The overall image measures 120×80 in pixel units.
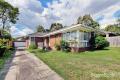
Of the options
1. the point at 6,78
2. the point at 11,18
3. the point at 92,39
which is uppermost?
the point at 11,18

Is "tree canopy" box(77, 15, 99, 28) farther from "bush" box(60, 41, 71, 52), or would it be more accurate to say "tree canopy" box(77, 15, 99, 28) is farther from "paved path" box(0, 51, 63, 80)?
"paved path" box(0, 51, 63, 80)

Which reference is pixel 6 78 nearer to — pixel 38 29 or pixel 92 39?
pixel 92 39

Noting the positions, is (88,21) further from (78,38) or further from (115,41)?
(78,38)

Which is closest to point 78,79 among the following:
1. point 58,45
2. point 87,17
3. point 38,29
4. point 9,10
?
point 58,45

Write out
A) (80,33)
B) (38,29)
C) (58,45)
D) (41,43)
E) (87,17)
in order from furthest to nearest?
(38,29), (87,17), (41,43), (58,45), (80,33)

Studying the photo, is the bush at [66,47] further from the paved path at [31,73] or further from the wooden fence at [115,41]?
the paved path at [31,73]

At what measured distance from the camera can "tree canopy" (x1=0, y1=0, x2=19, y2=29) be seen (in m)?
46.2

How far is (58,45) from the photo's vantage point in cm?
3075

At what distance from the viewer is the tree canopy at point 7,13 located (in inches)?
1820

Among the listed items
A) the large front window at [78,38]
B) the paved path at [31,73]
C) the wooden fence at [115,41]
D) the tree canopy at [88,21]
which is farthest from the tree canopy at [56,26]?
the paved path at [31,73]

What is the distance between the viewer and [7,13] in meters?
48.1

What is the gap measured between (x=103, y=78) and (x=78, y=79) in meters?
1.19

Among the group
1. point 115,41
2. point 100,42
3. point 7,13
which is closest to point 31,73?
point 100,42

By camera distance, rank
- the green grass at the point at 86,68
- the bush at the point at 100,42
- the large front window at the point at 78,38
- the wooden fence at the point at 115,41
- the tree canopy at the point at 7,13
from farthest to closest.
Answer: the tree canopy at the point at 7,13 < the wooden fence at the point at 115,41 < the bush at the point at 100,42 < the large front window at the point at 78,38 < the green grass at the point at 86,68
